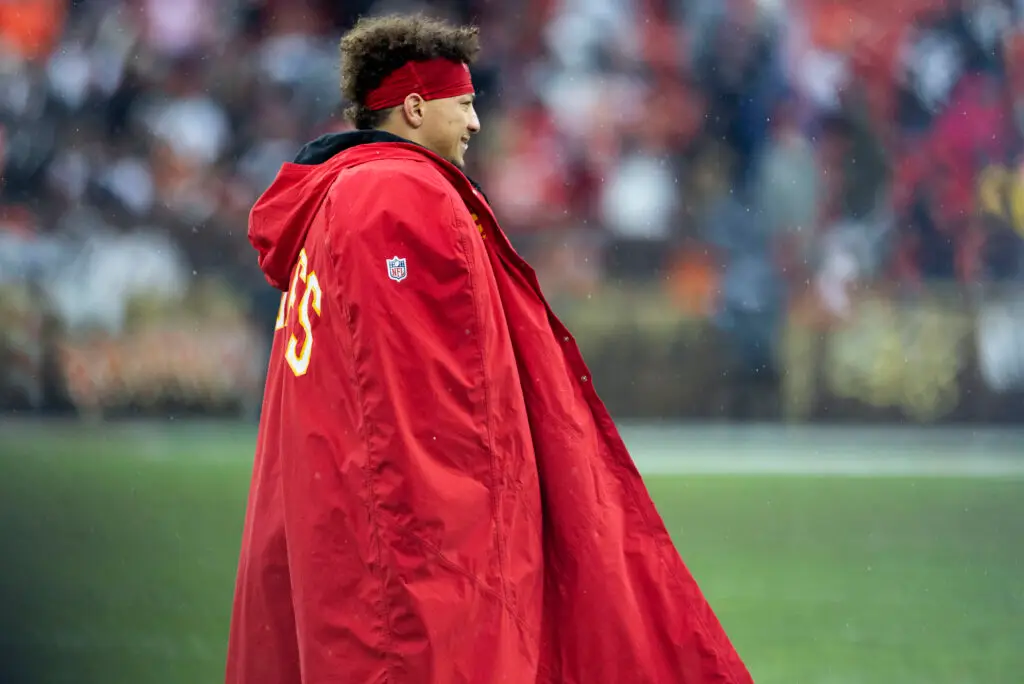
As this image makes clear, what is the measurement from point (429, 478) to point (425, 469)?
0.5 inches

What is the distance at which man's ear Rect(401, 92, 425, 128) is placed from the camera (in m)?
2.00

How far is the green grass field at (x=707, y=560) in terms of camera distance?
373 cm

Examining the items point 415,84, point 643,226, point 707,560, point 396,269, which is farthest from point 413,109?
point 643,226

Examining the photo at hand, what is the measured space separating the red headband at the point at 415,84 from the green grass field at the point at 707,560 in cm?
220

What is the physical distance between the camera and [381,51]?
2.01 m

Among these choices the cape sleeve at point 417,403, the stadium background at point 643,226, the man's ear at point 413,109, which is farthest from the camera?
the stadium background at point 643,226

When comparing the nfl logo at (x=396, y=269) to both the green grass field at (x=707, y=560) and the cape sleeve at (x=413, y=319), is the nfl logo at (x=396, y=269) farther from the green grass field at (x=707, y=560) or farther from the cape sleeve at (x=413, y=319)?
the green grass field at (x=707, y=560)

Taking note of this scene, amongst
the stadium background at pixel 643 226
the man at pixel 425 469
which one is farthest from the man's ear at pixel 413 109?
the stadium background at pixel 643 226

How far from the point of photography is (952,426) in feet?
16.5

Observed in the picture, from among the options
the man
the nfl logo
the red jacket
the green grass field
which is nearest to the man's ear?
the man

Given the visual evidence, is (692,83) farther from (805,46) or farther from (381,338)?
(381,338)

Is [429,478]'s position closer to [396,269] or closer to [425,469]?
[425,469]

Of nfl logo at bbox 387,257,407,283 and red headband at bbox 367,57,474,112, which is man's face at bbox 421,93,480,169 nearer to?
red headband at bbox 367,57,474,112

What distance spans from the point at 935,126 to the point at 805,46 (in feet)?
2.10
